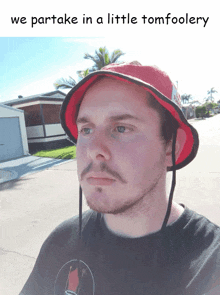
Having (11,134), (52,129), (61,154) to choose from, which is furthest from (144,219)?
(52,129)

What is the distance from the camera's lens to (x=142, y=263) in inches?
33.0

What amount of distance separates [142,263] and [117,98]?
62 centimetres

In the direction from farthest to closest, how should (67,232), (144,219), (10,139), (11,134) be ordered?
1. (11,134)
2. (10,139)
3. (67,232)
4. (144,219)

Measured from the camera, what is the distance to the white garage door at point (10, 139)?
1350cm

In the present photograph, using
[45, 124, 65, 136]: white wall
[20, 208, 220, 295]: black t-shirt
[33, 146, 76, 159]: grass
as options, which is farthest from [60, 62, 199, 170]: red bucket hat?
[45, 124, 65, 136]: white wall

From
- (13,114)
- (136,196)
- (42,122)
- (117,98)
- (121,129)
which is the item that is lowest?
(42,122)

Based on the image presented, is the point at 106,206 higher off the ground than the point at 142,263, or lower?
higher

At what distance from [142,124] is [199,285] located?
1.96 ft

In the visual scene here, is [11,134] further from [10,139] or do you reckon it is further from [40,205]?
[40,205]

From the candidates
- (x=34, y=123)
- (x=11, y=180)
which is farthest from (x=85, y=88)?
(x=34, y=123)

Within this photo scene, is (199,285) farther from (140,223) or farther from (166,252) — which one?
(140,223)

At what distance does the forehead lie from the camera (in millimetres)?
820

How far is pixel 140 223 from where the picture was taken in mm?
885

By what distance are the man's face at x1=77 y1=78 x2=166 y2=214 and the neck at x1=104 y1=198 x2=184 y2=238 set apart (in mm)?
66
